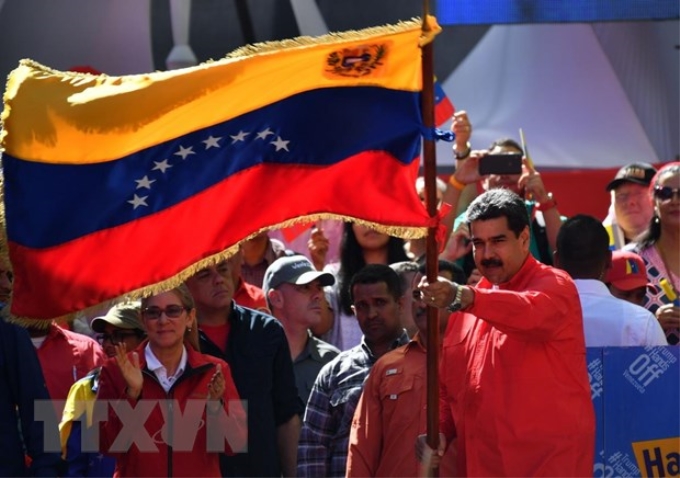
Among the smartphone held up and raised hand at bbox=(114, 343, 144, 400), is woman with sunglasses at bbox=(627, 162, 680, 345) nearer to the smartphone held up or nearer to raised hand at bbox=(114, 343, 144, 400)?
the smartphone held up

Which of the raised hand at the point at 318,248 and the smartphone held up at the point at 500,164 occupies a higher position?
the smartphone held up at the point at 500,164

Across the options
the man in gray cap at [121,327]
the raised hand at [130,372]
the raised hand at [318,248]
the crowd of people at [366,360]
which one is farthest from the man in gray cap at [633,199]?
the raised hand at [130,372]

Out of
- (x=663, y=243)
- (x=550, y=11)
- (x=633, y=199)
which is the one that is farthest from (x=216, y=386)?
(x=550, y=11)

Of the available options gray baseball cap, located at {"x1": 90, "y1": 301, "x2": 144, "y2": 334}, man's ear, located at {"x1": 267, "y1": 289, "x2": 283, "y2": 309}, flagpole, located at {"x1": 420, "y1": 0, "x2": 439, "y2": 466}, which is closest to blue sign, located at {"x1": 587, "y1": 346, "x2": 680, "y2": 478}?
flagpole, located at {"x1": 420, "y1": 0, "x2": 439, "y2": 466}

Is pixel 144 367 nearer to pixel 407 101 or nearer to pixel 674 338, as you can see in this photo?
pixel 407 101

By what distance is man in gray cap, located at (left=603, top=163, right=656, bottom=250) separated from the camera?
898 cm

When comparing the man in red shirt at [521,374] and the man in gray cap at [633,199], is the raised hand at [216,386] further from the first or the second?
the man in gray cap at [633,199]

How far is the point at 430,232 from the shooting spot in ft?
18.8

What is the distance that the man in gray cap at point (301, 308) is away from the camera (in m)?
8.09

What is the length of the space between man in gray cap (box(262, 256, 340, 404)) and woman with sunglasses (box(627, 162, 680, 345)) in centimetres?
173

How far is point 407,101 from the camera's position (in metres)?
5.87

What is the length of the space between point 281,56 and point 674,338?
2.86 metres

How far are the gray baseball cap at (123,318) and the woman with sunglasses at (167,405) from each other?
2.40 ft

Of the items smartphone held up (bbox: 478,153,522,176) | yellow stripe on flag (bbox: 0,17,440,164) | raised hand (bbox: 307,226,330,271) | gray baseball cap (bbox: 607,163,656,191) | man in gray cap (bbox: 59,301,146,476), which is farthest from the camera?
raised hand (bbox: 307,226,330,271)
